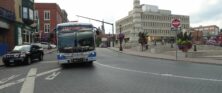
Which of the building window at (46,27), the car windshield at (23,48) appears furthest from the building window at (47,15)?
the car windshield at (23,48)

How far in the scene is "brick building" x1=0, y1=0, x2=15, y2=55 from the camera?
39922 mm

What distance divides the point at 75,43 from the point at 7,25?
24503 millimetres

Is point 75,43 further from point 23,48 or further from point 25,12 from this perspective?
point 25,12

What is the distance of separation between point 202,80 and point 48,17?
254ft

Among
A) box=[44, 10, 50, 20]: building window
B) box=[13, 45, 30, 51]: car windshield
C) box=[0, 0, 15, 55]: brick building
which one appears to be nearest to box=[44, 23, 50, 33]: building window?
box=[44, 10, 50, 20]: building window

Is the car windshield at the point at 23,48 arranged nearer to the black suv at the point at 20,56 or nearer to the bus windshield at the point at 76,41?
the black suv at the point at 20,56

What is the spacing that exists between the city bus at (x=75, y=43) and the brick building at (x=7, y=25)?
20.4m

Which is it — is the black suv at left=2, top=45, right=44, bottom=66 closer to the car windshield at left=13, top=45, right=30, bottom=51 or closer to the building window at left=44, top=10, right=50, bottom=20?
the car windshield at left=13, top=45, right=30, bottom=51

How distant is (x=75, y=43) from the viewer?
66.3ft

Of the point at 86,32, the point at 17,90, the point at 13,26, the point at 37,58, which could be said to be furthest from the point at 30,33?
the point at 17,90

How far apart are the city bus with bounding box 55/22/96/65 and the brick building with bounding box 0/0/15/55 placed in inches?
802

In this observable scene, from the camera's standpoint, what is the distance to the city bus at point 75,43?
20.1 metres

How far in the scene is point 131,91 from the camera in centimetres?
1016

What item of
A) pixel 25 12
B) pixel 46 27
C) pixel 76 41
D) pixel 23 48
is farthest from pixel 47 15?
pixel 76 41
